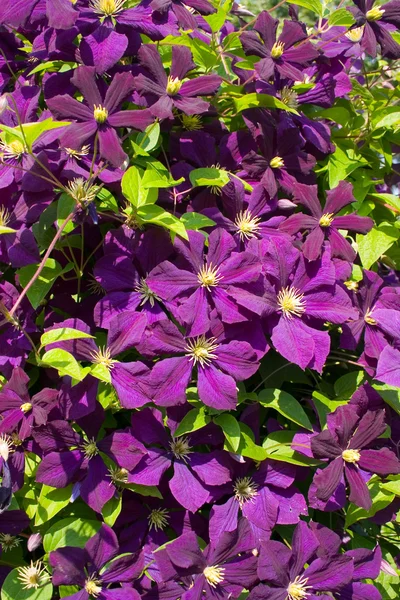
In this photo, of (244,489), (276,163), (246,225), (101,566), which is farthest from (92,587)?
(276,163)

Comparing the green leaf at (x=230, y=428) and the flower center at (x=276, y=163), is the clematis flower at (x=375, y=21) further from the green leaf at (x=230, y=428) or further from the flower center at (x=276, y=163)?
the green leaf at (x=230, y=428)

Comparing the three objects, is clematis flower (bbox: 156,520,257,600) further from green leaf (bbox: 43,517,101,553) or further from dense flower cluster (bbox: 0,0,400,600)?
green leaf (bbox: 43,517,101,553)

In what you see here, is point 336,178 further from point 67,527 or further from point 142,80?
point 67,527

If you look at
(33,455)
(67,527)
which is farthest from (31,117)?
(67,527)

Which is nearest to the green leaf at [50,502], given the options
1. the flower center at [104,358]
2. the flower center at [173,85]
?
the flower center at [104,358]

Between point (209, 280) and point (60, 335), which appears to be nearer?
point (60, 335)

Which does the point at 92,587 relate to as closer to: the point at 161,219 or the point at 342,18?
the point at 161,219
